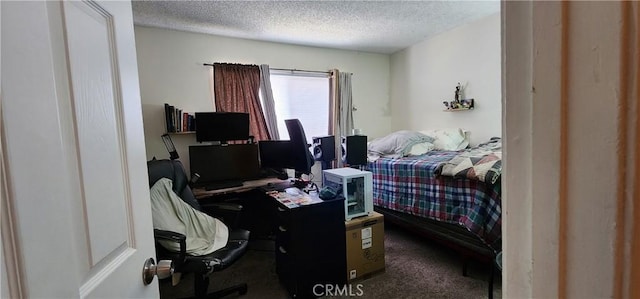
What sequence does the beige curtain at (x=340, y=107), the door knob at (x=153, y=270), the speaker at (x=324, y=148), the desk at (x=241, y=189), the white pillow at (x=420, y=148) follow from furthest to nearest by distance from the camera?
the beige curtain at (x=340, y=107) < the speaker at (x=324, y=148) < the white pillow at (x=420, y=148) < the desk at (x=241, y=189) < the door knob at (x=153, y=270)

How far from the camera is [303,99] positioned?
3930 millimetres

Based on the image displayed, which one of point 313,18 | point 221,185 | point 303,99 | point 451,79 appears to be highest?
point 313,18

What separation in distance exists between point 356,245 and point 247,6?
2290 millimetres

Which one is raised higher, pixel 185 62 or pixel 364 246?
pixel 185 62

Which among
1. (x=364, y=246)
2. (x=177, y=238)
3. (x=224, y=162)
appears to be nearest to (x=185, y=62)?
(x=224, y=162)

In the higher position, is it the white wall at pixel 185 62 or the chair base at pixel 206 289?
the white wall at pixel 185 62

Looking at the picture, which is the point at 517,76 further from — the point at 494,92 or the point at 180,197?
the point at 494,92

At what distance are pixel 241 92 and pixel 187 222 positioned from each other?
5.98 feet

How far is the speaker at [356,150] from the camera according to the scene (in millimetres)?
3035

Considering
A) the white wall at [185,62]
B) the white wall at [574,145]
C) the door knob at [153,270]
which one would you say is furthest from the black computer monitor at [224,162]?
Answer: the white wall at [574,145]

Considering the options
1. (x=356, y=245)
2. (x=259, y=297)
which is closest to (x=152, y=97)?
(x=259, y=297)

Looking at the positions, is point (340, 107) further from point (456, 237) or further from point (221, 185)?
point (456, 237)

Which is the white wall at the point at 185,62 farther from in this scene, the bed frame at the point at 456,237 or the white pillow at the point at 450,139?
the bed frame at the point at 456,237

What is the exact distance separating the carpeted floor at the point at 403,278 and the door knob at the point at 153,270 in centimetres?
150
